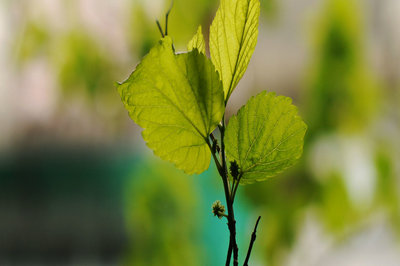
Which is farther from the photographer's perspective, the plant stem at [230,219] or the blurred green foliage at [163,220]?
the blurred green foliage at [163,220]

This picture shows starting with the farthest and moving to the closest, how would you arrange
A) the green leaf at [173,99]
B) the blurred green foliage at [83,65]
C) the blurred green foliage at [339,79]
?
the blurred green foliage at [83,65] < the blurred green foliage at [339,79] < the green leaf at [173,99]

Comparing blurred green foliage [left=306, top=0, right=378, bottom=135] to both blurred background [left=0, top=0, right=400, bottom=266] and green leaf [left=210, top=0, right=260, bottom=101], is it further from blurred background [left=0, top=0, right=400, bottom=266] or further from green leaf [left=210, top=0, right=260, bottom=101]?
green leaf [left=210, top=0, right=260, bottom=101]

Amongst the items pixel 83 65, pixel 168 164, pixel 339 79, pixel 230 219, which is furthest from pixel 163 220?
pixel 230 219

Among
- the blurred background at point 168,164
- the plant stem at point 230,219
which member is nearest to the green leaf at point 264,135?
the plant stem at point 230,219

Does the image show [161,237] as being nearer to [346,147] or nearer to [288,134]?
[346,147]

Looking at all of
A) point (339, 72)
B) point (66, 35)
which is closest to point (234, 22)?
point (339, 72)

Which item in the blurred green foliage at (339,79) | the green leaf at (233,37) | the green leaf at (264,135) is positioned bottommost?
the green leaf at (264,135)

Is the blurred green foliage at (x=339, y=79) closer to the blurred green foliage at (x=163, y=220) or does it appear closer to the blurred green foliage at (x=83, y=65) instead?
the blurred green foliage at (x=163, y=220)

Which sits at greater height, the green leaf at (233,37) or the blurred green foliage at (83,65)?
the blurred green foliage at (83,65)
